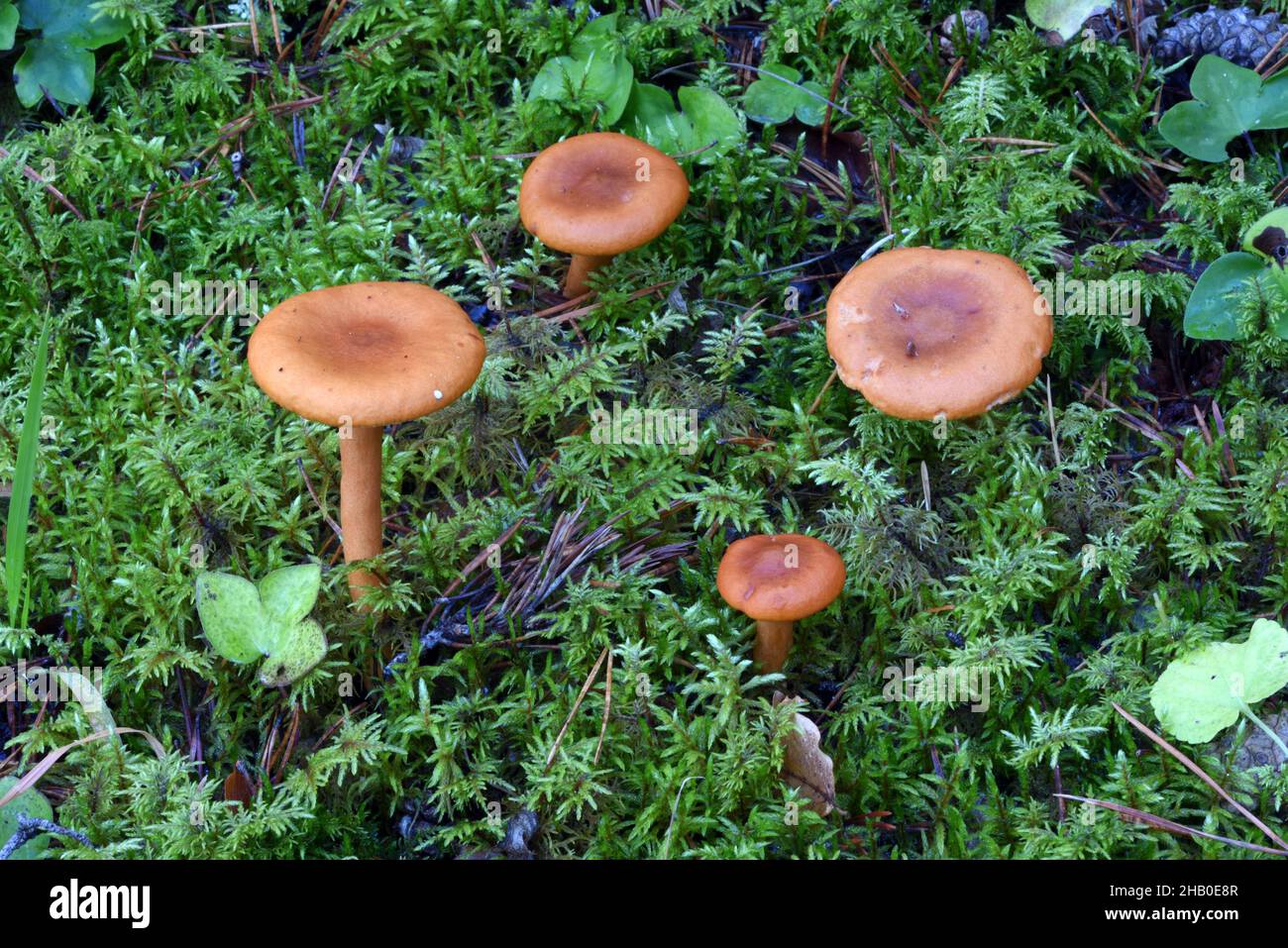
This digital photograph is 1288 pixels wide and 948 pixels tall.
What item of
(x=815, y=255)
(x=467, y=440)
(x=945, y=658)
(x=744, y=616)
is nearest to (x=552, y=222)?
(x=467, y=440)

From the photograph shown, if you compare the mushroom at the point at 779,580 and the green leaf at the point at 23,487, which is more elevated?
the green leaf at the point at 23,487

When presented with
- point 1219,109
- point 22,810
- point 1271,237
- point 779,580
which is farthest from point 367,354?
point 1219,109

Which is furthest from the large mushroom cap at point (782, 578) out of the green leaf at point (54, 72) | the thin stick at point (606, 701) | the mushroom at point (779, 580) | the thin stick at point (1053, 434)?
the green leaf at point (54, 72)

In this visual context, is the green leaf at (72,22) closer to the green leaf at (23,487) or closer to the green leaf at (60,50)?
the green leaf at (60,50)

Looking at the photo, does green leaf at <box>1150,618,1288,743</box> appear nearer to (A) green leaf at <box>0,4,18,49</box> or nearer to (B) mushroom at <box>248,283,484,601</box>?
(B) mushroom at <box>248,283,484,601</box>

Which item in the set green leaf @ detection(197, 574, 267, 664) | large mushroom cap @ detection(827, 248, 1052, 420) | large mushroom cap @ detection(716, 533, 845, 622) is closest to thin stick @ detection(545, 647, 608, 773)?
large mushroom cap @ detection(716, 533, 845, 622)

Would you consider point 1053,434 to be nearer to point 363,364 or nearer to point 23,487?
point 363,364
